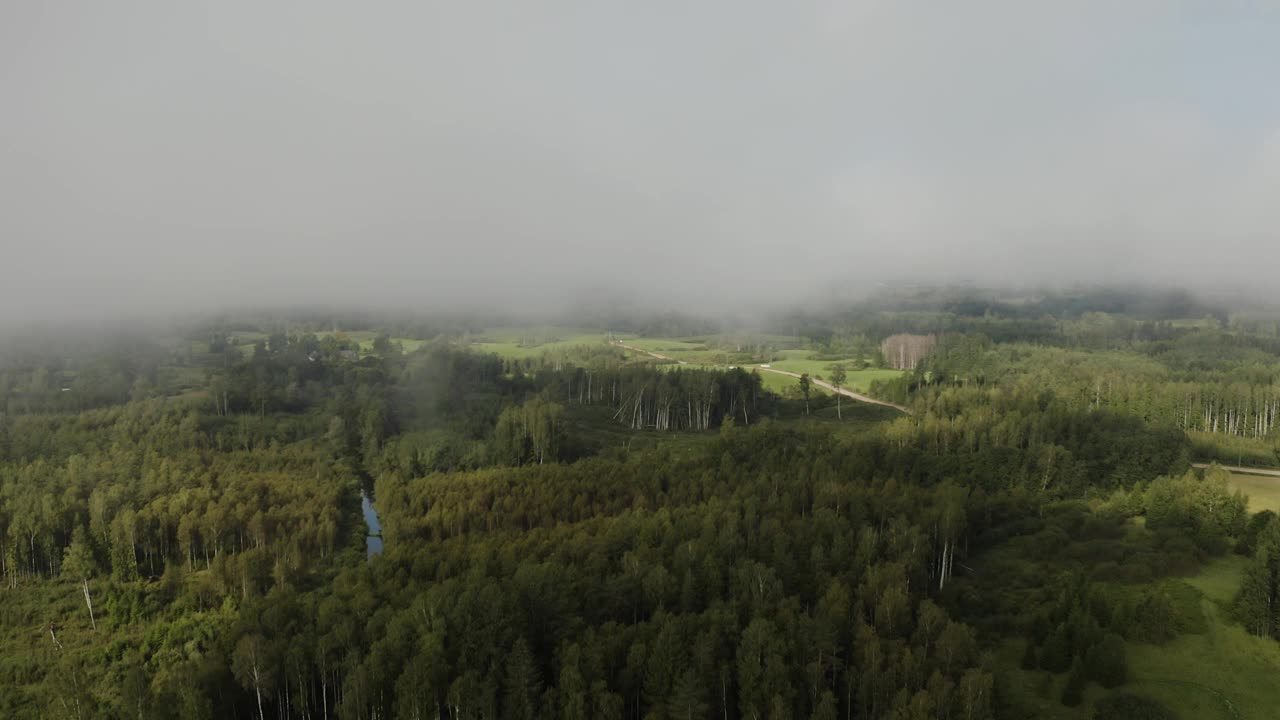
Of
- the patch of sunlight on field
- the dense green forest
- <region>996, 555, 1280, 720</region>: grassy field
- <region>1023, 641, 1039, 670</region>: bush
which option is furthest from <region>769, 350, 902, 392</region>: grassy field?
<region>1023, 641, 1039, 670</region>: bush

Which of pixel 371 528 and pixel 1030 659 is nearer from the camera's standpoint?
pixel 1030 659

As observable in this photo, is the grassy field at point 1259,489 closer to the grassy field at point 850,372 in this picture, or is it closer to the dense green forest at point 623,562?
the dense green forest at point 623,562

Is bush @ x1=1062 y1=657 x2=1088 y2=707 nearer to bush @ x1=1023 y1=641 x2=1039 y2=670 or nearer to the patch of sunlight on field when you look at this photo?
bush @ x1=1023 y1=641 x2=1039 y2=670

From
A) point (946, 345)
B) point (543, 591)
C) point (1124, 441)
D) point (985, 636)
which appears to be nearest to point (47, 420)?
point (543, 591)

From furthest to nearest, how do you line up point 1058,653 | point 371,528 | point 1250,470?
1. point 1250,470
2. point 371,528
3. point 1058,653

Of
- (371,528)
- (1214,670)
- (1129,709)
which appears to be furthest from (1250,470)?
(371,528)

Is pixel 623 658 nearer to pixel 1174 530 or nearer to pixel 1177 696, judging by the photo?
pixel 1177 696

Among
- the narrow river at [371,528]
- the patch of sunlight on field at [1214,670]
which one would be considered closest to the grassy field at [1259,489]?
the patch of sunlight on field at [1214,670]

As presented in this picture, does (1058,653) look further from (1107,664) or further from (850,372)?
(850,372)
